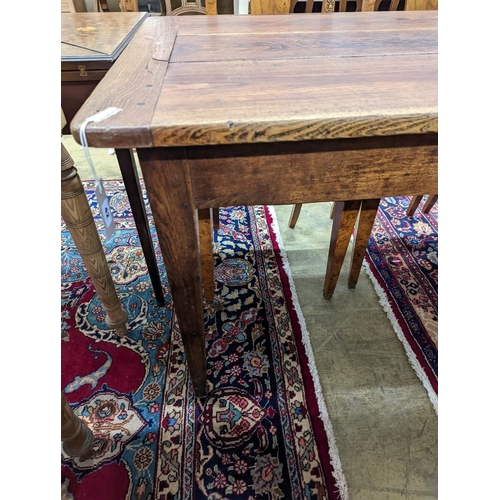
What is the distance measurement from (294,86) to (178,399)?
30.7 inches

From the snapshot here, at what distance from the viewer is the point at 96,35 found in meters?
0.86

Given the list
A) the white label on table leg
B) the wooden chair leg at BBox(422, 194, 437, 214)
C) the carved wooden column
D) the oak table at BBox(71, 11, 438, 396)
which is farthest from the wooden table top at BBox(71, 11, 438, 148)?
the wooden chair leg at BBox(422, 194, 437, 214)

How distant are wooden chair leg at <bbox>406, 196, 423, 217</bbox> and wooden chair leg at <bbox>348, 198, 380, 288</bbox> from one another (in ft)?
1.62

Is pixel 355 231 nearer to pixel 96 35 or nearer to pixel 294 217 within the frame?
pixel 294 217

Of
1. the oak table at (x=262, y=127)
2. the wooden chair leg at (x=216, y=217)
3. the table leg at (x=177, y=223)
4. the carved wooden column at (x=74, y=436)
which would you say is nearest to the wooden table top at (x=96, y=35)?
the oak table at (x=262, y=127)

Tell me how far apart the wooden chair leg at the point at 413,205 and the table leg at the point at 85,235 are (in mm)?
1172

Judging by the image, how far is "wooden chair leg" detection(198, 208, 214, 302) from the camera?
0.93 metres

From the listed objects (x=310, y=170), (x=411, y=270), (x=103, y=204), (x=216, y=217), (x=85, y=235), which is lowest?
(x=411, y=270)

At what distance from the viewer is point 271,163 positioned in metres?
0.49

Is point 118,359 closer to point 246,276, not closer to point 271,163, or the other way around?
point 246,276

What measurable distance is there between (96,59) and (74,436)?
769mm

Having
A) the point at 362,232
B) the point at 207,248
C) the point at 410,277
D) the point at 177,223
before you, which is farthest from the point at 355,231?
the point at 177,223
